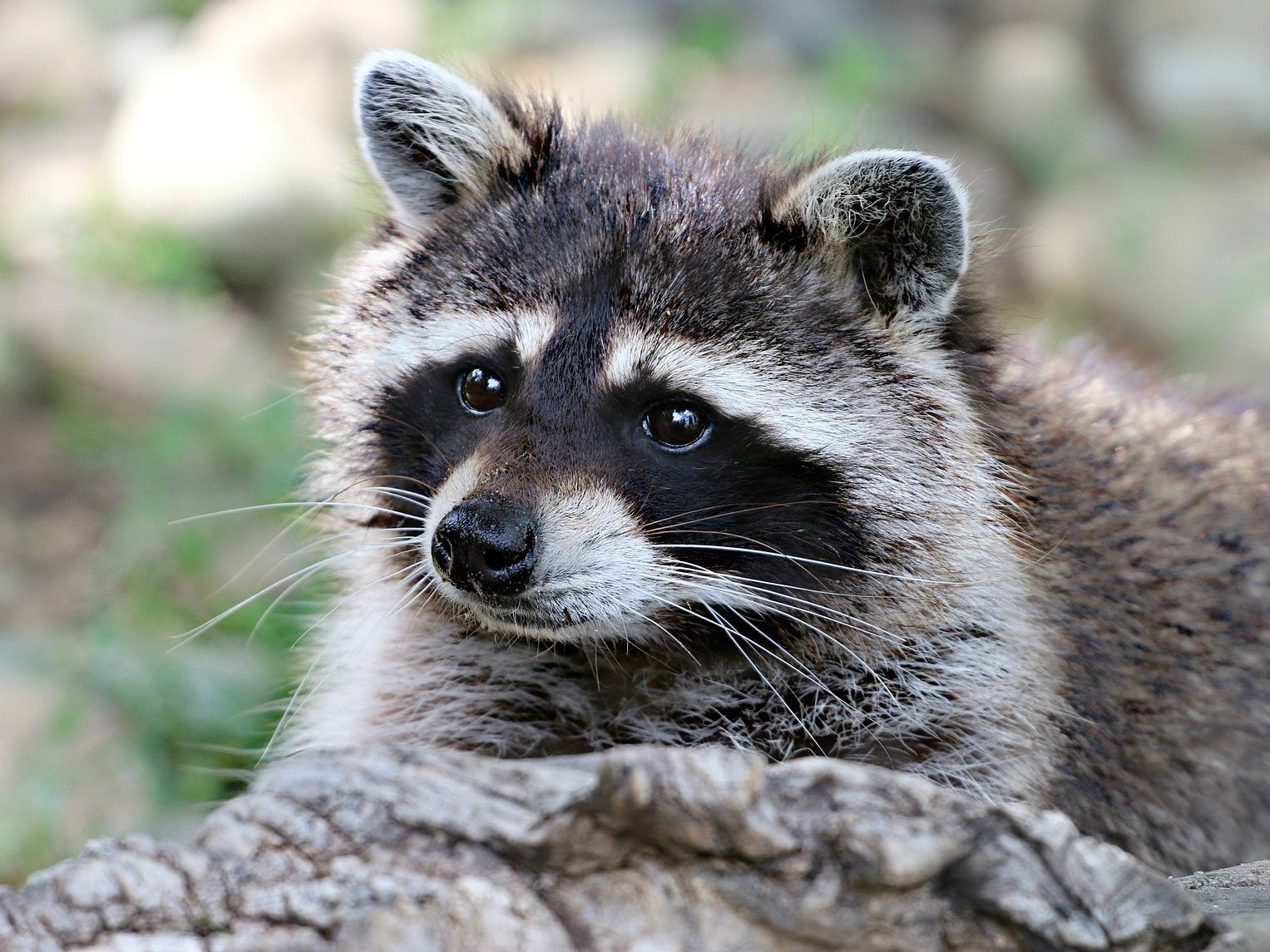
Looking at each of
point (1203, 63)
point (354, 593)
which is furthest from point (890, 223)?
point (1203, 63)

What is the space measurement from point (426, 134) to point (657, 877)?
264 cm

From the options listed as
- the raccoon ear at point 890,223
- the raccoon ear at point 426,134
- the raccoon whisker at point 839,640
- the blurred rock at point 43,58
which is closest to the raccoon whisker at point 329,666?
the raccoon whisker at point 839,640

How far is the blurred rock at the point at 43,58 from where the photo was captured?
12531 millimetres

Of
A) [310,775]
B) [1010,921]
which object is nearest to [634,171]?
[310,775]

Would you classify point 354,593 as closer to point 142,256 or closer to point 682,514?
point 682,514

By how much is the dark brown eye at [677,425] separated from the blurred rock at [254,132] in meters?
6.85

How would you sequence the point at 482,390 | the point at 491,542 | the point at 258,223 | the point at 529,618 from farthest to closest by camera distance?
1. the point at 258,223
2. the point at 482,390
3. the point at 529,618
4. the point at 491,542

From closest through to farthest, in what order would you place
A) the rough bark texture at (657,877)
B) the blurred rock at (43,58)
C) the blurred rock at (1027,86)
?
the rough bark texture at (657,877) < the blurred rock at (43,58) < the blurred rock at (1027,86)

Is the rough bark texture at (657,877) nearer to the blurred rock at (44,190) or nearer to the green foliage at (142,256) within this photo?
the green foliage at (142,256)

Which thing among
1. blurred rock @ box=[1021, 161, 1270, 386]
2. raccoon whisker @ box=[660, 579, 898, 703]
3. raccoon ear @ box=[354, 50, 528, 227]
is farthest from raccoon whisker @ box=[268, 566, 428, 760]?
blurred rock @ box=[1021, 161, 1270, 386]

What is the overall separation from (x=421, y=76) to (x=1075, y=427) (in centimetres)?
234

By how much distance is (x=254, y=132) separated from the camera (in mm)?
11016

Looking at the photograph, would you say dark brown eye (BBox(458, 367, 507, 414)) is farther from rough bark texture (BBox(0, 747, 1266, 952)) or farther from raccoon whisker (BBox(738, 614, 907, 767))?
rough bark texture (BBox(0, 747, 1266, 952))

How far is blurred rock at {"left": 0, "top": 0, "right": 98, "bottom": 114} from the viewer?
1253 cm
